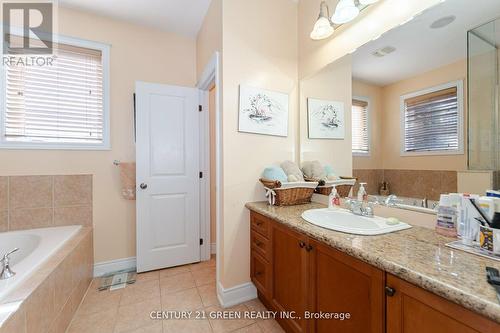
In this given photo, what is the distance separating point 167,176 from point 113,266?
3.64 ft

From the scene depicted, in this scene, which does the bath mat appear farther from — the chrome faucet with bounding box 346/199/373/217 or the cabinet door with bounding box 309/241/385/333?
the chrome faucet with bounding box 346/199/373/217

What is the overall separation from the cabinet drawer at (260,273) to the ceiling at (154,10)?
2.42 m

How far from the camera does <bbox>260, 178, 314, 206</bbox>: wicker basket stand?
167cm

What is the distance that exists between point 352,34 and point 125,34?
2327 millimetres

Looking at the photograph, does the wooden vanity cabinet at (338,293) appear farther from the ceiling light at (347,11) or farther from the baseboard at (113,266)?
the baseboard at (113,266)

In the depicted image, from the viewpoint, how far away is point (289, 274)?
1337mm

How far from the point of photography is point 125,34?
2.35 metres

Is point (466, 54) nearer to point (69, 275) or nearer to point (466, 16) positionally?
point (466, 16)

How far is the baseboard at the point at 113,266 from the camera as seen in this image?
7.29ft

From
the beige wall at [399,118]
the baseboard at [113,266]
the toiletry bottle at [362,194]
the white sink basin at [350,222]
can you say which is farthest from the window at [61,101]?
the beige wall at [399,118]

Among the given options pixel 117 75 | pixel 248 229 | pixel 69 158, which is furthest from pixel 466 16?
pixel 69 158

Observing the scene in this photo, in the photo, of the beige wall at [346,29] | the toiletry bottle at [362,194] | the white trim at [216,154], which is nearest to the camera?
the beige wall at [346,29]

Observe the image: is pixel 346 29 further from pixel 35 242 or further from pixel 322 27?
pixel 35 242

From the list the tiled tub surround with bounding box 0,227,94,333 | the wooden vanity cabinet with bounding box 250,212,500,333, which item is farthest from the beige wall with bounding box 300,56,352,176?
the tiled tub surround with bounding box 0,227,94,333
